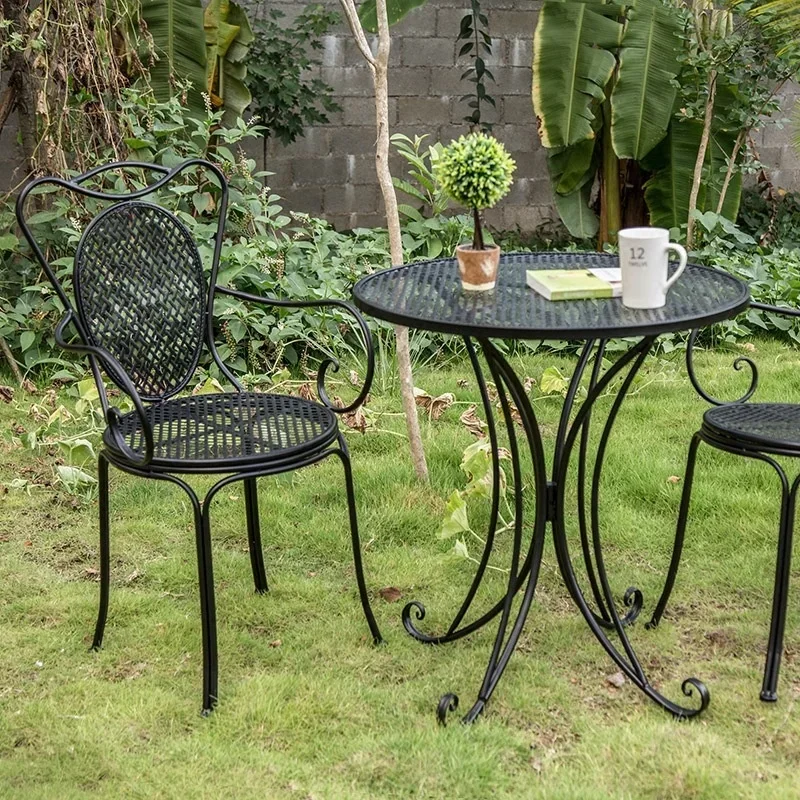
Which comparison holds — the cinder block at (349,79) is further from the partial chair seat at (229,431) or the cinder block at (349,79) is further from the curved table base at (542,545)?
the curved table base at (542,545)

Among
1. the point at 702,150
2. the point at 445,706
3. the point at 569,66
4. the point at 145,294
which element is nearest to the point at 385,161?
the point at 145,294

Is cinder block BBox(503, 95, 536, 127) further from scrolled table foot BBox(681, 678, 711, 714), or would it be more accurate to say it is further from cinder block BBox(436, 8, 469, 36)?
scrolled table foot BBox(681, 678, 711, 714)

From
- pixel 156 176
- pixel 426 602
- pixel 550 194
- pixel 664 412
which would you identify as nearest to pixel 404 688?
pixel 426 602

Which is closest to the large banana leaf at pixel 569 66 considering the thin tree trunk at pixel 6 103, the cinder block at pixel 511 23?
the cinder block at pixel 511 23

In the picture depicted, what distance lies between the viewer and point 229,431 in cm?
249

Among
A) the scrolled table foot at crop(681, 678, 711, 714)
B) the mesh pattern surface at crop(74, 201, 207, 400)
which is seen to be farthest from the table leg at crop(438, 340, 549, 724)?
the mesh pattern surface at crop(74, 201, 207, 400)

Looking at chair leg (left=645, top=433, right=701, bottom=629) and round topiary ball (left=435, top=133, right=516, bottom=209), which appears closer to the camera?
round topiary ball (left=435, top=133, right=516, bottom=209)

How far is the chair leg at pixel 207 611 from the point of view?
2307mm

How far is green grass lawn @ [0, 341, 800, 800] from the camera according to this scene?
218 cm

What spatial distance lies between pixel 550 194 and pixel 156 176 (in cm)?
301

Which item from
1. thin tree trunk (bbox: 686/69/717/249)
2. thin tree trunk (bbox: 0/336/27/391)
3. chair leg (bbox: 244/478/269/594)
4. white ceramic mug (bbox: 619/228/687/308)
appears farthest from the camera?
thin tree trunk (bbox: 686/69/717/249)

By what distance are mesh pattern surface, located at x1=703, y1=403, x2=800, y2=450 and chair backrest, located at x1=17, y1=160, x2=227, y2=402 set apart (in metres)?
1.24

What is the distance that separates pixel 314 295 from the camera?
472 cm

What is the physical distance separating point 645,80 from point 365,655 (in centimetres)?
400
